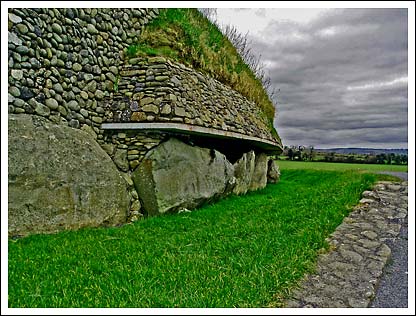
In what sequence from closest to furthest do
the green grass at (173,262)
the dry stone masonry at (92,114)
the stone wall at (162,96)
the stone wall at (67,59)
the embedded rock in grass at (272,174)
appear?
the green grass at (173,262) < the dry stone masonry at (92,114) < the stone wall at (67,59) < the stone wall at (162,96) < the embedded rock in grass at (272,174)

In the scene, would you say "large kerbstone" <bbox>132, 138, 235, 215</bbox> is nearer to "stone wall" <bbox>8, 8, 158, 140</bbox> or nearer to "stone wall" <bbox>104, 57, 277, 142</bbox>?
"stone wall" <bbox>104, 57, 277, 142</bbox>

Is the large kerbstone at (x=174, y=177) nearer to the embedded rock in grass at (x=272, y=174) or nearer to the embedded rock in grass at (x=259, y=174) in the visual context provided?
the embedded rock in grass at (x=259, y=174)

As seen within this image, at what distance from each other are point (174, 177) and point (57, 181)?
252cm

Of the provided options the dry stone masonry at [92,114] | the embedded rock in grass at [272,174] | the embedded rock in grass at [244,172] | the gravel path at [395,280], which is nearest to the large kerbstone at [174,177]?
the dry stone masonry at [92,114]

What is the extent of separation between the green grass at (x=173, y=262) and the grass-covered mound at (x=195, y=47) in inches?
170

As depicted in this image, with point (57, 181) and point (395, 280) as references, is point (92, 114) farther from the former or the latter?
point (395, 280)

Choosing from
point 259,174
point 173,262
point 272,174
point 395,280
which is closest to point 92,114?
point 173,262

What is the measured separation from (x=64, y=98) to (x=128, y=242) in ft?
10.6

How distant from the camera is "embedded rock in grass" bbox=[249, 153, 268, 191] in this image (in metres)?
13.3

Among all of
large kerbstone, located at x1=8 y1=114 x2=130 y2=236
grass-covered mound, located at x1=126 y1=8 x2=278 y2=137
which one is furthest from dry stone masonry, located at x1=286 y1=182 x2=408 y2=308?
grass-covered mound, located at x1=126 y1=8 x2=278 y2=137

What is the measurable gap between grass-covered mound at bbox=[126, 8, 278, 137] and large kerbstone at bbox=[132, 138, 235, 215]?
243 centimetres

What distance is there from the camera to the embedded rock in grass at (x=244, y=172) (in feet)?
37.0

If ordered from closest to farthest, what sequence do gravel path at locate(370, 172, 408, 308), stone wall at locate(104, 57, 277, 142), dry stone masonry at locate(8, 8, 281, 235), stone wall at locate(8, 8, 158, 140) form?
1. gravel path at locate(370, 172, 408, 308)
2. dry stone masonry at locate(8, 8, 281, 235)
3. stone wall at locate(8, 8, 158, 140)
4. stone wall at locate(104, 57, 277, 142)

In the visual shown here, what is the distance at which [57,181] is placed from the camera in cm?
607
